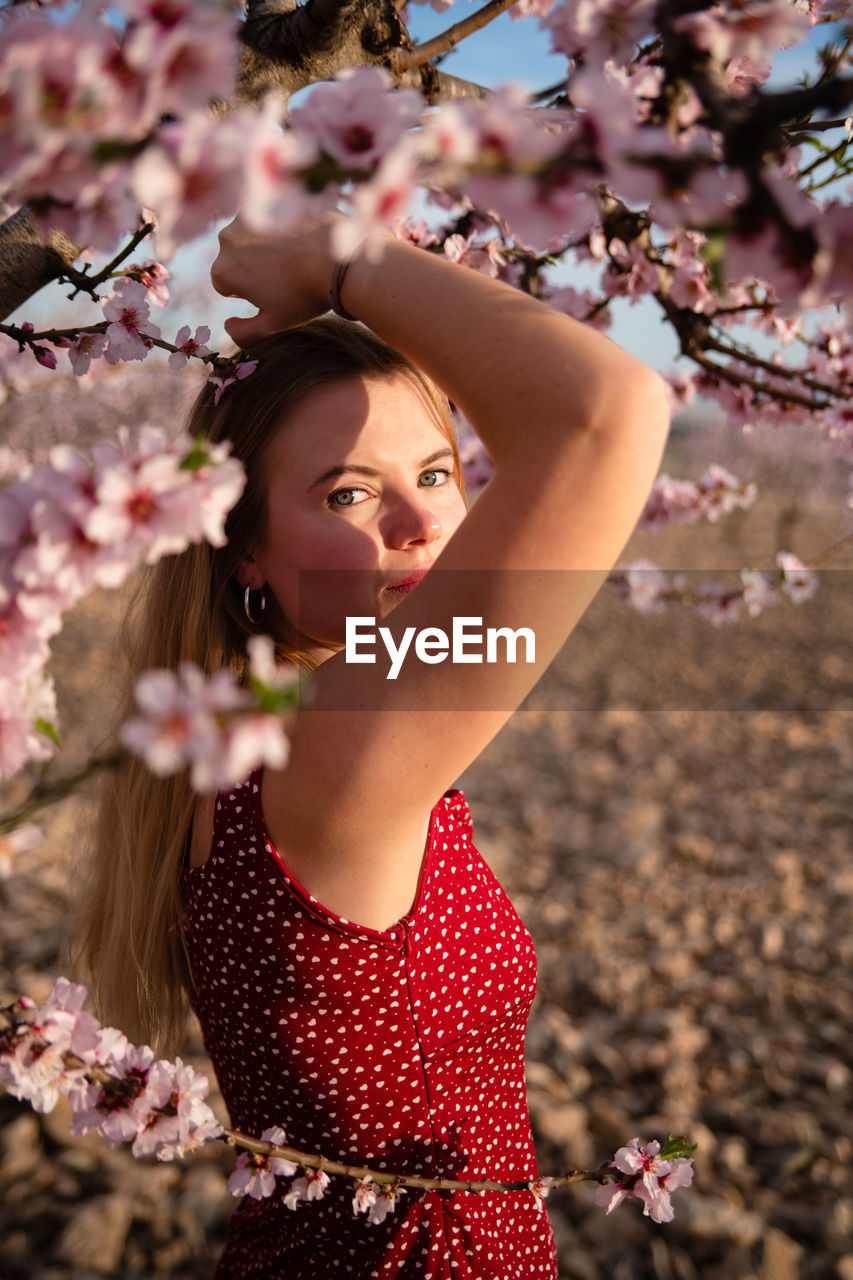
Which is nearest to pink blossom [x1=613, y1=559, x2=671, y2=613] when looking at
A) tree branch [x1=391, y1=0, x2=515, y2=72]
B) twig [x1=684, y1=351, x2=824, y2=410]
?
twig [x1=684, y1=351, x2=824, y2=410]

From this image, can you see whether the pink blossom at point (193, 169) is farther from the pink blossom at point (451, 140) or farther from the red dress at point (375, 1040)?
the red dress at point (375, 1040)

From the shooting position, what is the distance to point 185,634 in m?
1.54

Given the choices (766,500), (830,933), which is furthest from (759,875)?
(766,500)

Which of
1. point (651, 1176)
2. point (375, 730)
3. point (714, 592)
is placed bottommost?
point (714, 592)

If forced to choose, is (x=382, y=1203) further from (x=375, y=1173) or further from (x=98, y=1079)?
(x=98, y=1079)

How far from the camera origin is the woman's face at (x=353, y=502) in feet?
4.55

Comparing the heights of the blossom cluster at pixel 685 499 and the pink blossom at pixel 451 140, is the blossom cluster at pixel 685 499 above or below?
below

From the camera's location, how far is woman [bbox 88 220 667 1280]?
0.95m

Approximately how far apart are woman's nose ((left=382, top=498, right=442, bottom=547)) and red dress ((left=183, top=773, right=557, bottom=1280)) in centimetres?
45

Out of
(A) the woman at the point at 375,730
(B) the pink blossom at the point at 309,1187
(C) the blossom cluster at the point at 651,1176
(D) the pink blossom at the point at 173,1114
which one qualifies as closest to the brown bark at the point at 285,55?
(A) the woman at the point at 375,730

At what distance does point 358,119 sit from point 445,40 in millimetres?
1049

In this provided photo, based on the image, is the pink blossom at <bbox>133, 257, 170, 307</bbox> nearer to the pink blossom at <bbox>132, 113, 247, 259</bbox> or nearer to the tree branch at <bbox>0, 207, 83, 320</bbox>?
the tree branch at <bbox>0, 207, 83, 320</bbox>

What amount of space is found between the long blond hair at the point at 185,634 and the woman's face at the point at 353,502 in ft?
0.17

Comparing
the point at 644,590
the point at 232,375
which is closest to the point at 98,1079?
the point at 232,375
